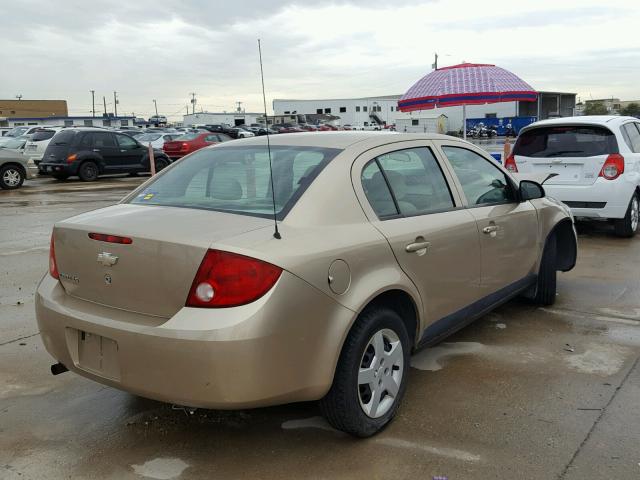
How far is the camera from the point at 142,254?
2799 millimetres

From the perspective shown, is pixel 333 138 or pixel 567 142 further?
pixel 567 142

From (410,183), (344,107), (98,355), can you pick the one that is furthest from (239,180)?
(344,107)

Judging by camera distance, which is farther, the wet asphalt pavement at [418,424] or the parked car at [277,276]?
the wet asphalt pavement at [418,424]

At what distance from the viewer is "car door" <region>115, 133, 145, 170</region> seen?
19406 millimetres

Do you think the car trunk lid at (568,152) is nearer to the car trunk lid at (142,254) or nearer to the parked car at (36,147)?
the car trunk lid at (142,254)

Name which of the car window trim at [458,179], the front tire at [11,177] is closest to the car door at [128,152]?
the front tire at [11,177]

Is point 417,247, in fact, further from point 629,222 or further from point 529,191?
point 629,222

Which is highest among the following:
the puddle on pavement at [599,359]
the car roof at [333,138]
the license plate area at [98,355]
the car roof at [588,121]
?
the car roof at [588,121]

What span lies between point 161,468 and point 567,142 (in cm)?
711

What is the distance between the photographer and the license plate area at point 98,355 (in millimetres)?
2854

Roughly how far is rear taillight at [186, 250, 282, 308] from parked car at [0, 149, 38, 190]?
15695 mm

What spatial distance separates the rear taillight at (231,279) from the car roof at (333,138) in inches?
43.1

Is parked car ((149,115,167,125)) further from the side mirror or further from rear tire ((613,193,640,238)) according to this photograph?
the side mirror

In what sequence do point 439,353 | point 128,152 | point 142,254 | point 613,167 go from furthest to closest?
point 128,152
point 613,167
point 439,353
point 142,254
